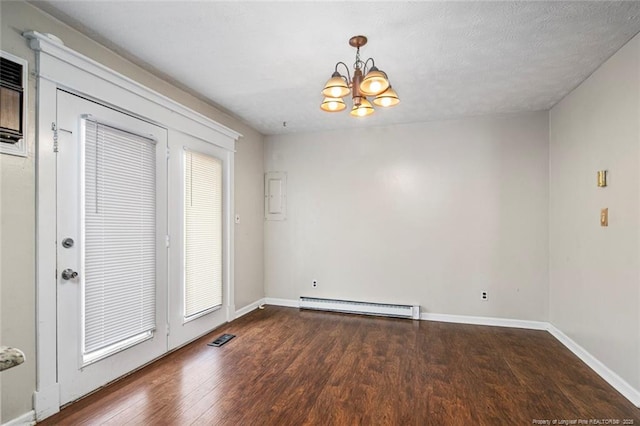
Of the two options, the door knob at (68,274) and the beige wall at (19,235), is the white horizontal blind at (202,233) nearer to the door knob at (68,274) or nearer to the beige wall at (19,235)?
the door knob at (68,274)

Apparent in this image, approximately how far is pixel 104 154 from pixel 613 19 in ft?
12.7

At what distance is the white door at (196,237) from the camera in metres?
3.16

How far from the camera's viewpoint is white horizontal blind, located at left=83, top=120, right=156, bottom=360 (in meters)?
2.35

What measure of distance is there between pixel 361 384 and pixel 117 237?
2.39 meters

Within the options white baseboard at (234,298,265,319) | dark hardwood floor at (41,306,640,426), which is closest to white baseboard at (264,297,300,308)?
white baseboard at (234,298,265,319)

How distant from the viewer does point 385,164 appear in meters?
4.50

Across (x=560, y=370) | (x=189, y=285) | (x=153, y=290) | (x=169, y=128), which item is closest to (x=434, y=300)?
(x=560, y=370)

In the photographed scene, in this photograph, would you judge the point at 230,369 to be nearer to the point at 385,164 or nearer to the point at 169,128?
the point at 169,128

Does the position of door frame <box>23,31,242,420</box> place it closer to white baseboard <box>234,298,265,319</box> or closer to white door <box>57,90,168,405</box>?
white door <box>57,90,168,405</box>

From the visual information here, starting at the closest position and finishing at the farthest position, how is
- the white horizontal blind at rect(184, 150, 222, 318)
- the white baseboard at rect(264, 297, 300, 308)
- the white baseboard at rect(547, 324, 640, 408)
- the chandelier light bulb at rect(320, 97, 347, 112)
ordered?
the white baseboard at rect(547, 324, 640, 408) → the chandelier light bulb at rect(320, 97, 347, 112) → the white horizontal blind at rect(184, 150, 222, 318) → the white baseboard at rect(264, 297, 300, 308)

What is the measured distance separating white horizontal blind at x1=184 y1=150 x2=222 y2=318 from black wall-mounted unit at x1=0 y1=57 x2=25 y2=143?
4.71ft

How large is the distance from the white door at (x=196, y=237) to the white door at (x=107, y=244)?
0.15 metres

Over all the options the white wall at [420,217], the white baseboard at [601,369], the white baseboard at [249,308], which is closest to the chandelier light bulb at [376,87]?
the white wall at [420,217]

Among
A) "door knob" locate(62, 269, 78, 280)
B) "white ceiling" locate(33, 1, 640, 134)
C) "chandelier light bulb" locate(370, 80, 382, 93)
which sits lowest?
"door knob" locate(62, 269, 78, 280)
